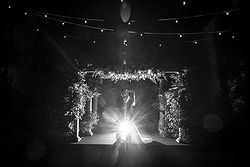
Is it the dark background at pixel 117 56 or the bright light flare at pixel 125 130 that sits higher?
the dark background at pixel 117 56

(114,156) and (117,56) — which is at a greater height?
(117,56)

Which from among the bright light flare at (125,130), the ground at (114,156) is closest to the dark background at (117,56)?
the ground at (114,156)

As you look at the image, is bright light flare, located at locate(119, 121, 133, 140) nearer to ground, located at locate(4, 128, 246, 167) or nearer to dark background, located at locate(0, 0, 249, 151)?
ground, located at locate(4, 128, 246, 167)

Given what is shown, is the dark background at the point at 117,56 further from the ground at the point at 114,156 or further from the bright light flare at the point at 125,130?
the bright light flare at the point at 125,130

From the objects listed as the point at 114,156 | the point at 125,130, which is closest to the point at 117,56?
the point at 114,156

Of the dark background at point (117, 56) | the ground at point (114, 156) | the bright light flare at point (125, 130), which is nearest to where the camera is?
the ground at point (114, 156)

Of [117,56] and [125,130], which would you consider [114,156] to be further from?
[125,130]

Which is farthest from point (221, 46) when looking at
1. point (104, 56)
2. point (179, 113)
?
point (104, 56)

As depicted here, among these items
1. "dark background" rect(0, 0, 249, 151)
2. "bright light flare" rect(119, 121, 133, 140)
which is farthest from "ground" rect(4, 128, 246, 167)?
"bright light flare" rect(119, 121, 133, 140)

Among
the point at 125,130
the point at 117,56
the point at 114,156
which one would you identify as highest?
the point at 117,56

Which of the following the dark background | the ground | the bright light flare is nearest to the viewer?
the ground

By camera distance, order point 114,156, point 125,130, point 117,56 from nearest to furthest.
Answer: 1. point 114,156
2. point 117,56
3. point 125,130

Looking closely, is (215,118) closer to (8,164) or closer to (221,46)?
(221,46)

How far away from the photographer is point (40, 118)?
709cm
